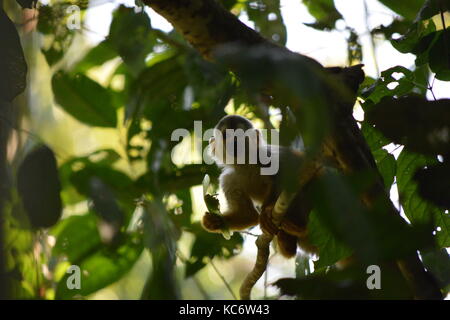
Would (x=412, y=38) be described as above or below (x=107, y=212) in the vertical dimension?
below

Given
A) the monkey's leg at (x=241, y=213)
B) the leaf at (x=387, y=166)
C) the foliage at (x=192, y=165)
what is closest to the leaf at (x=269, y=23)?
the foliage at (x=192, y=165)

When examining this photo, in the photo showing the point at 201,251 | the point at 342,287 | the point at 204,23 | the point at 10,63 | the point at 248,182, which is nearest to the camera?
the point at 342,287

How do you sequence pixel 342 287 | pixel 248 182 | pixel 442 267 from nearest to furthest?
pixel 342 287 → pixel 442 267 → pixel 248 182

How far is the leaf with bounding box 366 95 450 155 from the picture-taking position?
1219 millimetres

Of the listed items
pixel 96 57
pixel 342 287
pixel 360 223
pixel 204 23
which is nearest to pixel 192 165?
pixel 204 23

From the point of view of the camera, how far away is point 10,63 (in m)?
1.41

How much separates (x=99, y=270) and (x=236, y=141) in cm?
122

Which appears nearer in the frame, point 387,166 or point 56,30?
point 387,166

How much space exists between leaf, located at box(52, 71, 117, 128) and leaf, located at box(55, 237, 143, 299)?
1.54 feet

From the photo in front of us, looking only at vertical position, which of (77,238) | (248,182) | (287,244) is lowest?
(287,244)

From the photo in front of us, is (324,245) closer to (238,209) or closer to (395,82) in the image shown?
(395,82)
